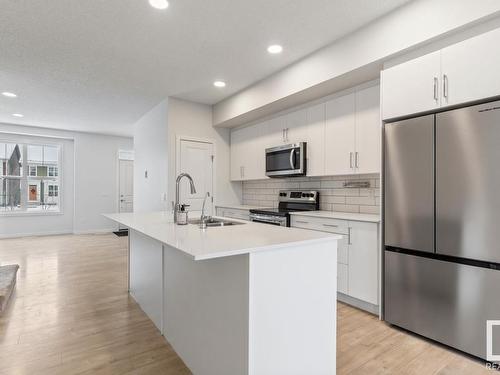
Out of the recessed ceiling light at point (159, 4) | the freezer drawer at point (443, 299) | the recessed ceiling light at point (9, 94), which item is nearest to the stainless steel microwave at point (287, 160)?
the freezer drawer at point (443, 299)

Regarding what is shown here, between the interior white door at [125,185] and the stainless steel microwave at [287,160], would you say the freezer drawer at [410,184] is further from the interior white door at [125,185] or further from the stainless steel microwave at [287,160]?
the interior white door at [125,185]

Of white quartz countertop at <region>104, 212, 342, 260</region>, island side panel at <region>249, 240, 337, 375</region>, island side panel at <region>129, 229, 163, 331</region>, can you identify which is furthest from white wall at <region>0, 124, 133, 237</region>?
island side panel at <region>249, 240, 337, 375</region>

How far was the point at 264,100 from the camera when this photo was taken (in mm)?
3896

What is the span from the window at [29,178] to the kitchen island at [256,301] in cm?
698

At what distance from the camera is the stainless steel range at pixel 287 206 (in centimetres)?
359

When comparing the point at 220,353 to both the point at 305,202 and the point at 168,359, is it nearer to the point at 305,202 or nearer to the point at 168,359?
the point at 168,359

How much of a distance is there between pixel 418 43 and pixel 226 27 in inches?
63.2

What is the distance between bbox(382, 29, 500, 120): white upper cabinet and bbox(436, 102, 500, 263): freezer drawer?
4.7 inches

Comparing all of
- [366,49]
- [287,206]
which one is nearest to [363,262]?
[287,206]

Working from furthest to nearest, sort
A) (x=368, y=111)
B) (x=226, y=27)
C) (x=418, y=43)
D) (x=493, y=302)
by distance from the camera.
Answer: (x=368, y=111), (x=226, y=27), (x=418, y=43), (x=493, y=302)

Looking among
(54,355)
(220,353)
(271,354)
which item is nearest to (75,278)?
(54,355)

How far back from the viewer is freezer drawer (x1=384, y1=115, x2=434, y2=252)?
219cm

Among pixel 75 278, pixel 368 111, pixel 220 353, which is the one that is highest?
pixel 368 111

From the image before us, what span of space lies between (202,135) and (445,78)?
3589 mm
